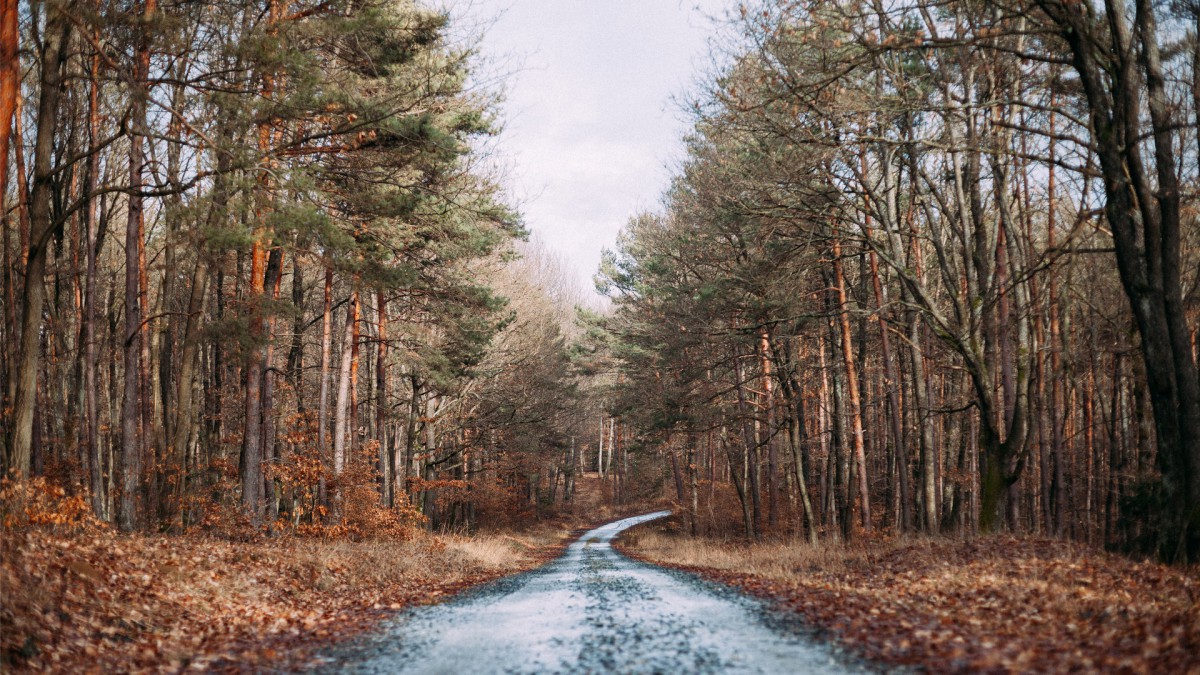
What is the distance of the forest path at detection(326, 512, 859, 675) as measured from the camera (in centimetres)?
548

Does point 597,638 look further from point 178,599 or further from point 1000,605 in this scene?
point 178,599

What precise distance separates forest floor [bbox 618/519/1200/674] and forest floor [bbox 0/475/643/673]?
4924 mm

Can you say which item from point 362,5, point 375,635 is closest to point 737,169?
point 362,5

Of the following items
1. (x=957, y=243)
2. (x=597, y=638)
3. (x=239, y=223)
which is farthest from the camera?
(x=957, y=243)

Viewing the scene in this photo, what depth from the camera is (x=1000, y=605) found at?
7.13 metres

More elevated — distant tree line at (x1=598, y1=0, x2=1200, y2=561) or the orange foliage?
distant tree line at (x1=598, y1=0, x2=1200, y2=561)

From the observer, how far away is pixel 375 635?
24.0ft

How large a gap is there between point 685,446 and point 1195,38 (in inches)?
830

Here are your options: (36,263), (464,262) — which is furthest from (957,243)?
(36,263)

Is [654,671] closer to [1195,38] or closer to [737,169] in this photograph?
[1195,38]

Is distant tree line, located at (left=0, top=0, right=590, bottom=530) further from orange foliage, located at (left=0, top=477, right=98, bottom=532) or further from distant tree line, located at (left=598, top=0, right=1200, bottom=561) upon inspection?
distant tree line, located at (left=598, top=0, right=1200, bottom=561)

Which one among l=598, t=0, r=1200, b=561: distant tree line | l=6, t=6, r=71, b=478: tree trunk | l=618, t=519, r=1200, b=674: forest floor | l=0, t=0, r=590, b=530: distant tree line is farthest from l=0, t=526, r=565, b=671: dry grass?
l=598, t=0, r=1200, b=561: distant tree line

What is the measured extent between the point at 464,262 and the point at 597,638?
1668 cm

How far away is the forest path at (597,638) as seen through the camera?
5477 mm
